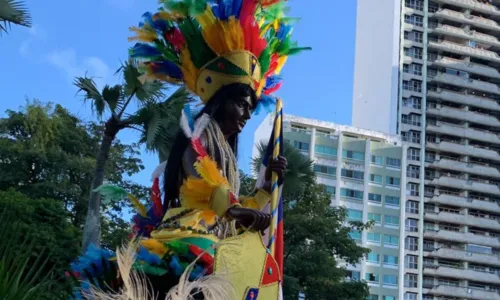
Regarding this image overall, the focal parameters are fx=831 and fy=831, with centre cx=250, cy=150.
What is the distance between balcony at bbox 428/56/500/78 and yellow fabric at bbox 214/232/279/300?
3144 inches

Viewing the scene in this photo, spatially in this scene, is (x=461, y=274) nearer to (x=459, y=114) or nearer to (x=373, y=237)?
(x=373, y=237)

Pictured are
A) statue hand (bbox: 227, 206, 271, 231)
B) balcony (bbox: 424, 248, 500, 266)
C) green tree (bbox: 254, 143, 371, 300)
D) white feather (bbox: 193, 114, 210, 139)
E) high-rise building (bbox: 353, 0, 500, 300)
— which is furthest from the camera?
high-rise building (bbox: 353, 0, 500, 300)

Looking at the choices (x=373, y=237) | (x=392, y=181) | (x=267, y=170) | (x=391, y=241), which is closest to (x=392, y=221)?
(x=391, y=241)

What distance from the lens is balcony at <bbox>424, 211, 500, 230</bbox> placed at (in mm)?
77625

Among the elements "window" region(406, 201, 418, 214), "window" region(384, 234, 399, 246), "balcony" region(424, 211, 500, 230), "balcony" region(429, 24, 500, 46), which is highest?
"balcony" region(429, 24, 500, 46)

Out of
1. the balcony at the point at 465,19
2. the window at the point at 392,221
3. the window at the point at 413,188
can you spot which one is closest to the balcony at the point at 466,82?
the balcony at the point at 465,19

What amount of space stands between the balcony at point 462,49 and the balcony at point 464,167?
1118 cm

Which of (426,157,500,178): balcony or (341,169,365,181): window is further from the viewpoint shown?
(426,157,500,178): balcony

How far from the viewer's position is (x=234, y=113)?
4848 mm

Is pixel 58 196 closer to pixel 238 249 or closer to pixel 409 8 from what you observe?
pixel 238 249

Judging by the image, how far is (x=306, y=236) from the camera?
19.9 m

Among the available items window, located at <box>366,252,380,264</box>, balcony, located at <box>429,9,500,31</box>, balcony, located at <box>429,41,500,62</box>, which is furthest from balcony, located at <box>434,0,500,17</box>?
window, located at <box>366,252,380,264</box>

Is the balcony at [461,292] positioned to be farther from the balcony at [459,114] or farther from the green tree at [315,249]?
the green tree at [315,249]

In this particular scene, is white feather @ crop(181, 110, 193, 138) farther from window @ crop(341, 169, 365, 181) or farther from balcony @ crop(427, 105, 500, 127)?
balcony @ crop(427, 105, 500, 127)
